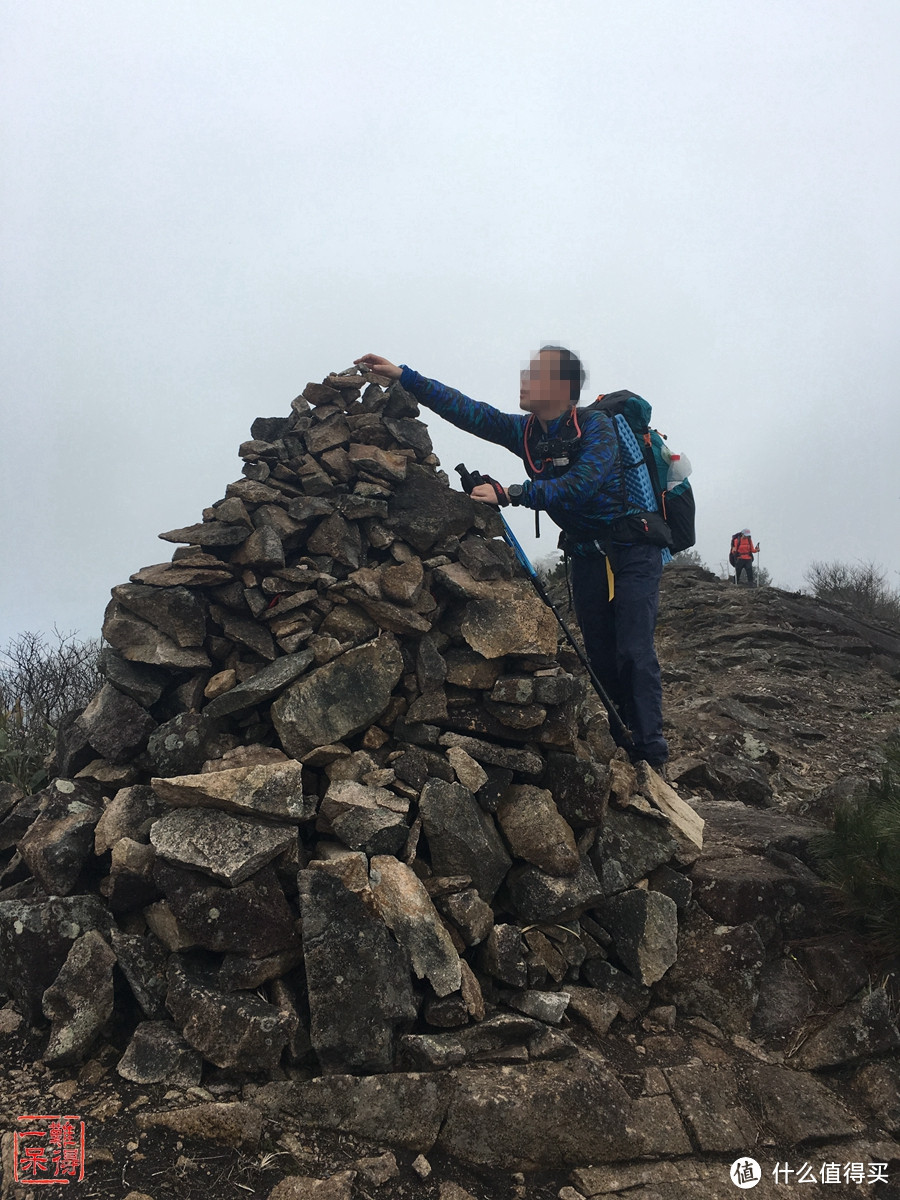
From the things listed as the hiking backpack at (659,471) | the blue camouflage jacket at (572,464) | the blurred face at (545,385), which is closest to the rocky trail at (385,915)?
the blue camouflage jacket at (572,464)

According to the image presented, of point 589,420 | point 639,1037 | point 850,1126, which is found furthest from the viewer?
point 589,420

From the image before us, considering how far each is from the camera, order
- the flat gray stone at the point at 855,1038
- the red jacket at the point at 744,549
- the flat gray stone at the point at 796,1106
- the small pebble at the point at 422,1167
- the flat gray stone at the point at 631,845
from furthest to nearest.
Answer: the red jacket at the point at 744,549
the flat gray stone at the point at 631,845
the flat gray stone at the point at 855,1038
the flat gray stone at the point at 796,1106
the small pebble at the point at 422,1167

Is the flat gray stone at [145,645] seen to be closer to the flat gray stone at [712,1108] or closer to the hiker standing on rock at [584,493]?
the hiker standing on rock at [584,493]

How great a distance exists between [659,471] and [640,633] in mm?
1510

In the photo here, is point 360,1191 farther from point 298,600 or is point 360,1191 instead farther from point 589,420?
point 589,420

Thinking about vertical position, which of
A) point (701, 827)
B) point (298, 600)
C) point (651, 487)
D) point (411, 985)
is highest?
point (651, 487)

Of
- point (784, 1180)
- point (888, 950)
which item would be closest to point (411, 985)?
point (784, 1180)

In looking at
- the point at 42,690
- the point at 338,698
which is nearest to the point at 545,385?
the point at 338,698

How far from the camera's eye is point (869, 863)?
5.15 metres

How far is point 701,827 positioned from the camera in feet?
20.9

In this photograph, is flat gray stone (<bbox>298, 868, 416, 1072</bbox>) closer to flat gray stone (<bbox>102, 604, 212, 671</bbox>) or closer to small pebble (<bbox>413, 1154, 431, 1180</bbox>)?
small pebble (<bbox>413, 1154, 431, 1180</bbox>)

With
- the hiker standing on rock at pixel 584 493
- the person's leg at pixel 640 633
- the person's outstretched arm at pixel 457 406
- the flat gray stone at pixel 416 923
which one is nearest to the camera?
the flat gray stone at pixel 416 923

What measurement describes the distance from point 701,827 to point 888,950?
1.76 m

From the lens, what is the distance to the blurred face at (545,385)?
6.24 metres
